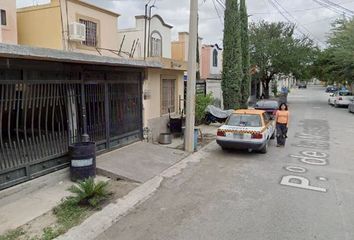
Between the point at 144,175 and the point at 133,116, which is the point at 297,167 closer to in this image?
the point at 144,175

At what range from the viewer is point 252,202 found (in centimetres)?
611

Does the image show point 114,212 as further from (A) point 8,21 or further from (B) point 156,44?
(B) point 156,44

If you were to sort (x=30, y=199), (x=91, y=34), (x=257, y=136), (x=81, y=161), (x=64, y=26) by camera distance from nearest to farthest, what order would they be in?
(x=30, y=199) < (x=81, y=161) < (x=257, y=136) < (x=64, y=26) < (x=91, y=34)

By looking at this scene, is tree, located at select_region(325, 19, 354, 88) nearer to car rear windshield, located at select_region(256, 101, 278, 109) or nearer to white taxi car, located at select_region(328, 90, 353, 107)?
white taxi car, located at select_region(328, 90, 353, 107)

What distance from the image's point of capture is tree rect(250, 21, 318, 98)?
1147 inches

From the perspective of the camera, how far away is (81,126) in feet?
27.1

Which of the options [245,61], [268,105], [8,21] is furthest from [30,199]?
[245,61]

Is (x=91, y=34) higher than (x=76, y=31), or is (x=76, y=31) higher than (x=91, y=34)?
(x=91, y=34)

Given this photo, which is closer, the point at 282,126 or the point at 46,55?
the point at 46,55

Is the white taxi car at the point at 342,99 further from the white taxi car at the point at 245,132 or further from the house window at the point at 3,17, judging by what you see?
the house window at the point at 3,17

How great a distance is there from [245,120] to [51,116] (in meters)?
6.21

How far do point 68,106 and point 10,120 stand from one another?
1686 millimetres

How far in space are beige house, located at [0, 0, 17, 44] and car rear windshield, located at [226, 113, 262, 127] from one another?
8531 millimetres

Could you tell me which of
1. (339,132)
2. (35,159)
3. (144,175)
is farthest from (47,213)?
(339,132)
